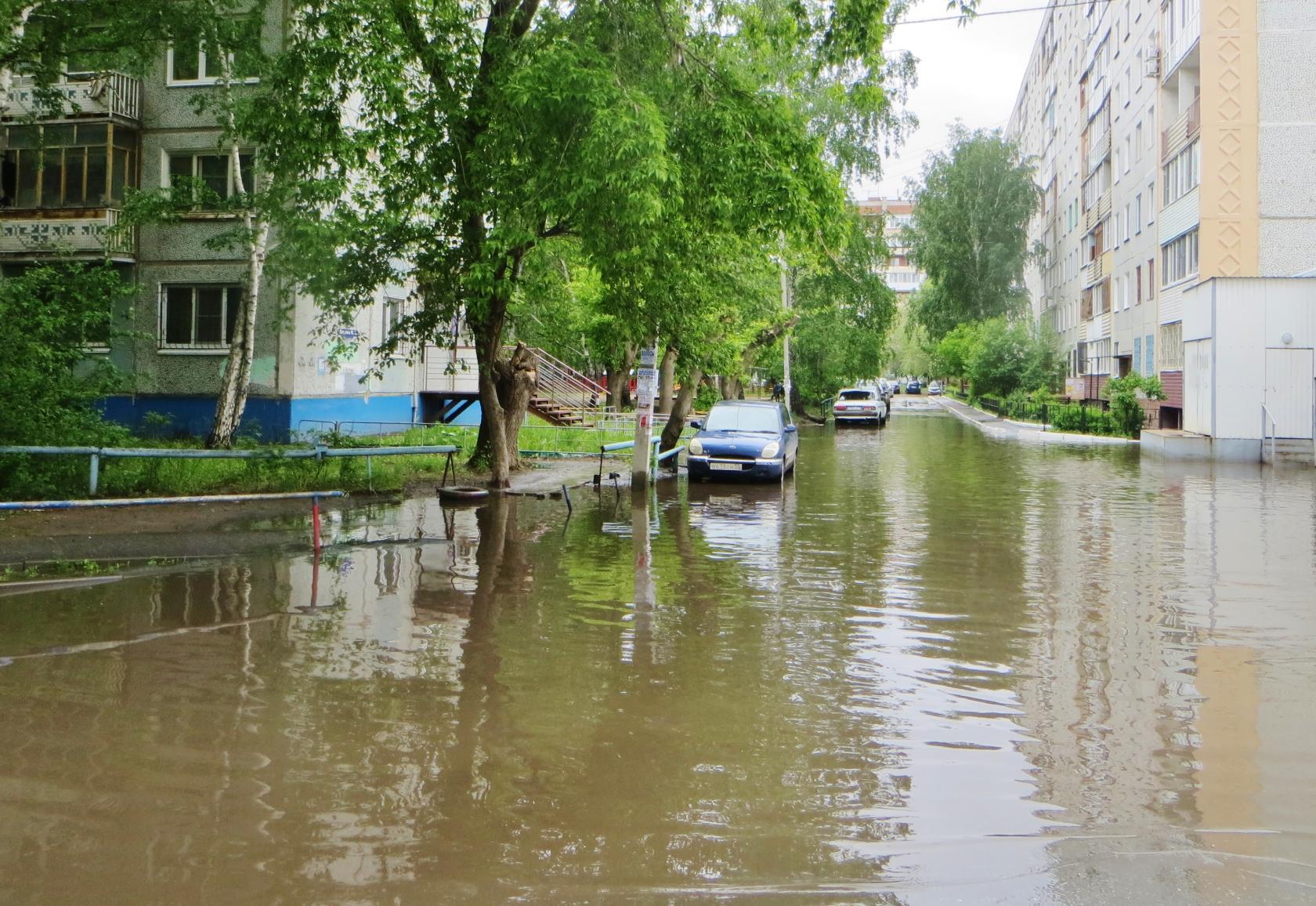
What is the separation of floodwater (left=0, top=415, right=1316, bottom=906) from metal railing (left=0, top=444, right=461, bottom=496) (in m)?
3.58

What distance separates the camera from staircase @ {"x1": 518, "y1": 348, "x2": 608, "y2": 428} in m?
35.4

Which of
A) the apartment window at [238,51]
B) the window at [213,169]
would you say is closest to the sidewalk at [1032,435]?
the window at [213,169]

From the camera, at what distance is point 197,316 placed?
2767 cm

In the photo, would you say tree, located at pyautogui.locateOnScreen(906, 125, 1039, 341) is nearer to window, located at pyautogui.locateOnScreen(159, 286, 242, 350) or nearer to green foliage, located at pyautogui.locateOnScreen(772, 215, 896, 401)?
green foliage, located at pyautogui.locateOnScreen(772, 215, 896, 401)

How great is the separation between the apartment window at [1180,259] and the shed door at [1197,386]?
5258mm

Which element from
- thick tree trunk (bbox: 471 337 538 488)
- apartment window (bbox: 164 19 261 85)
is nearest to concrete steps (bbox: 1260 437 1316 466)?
thick tree trunk (bbox: 471 337 538 488)

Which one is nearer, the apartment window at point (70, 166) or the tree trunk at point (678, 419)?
the tree trunk at point (678, 419)

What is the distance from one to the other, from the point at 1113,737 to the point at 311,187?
15.7 meters

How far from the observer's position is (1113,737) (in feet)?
20.7

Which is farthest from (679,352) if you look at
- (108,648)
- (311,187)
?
(108,648)

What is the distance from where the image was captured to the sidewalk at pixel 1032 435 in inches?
1487

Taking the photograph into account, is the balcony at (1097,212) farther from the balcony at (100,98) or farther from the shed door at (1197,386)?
the balcony at (100,98)

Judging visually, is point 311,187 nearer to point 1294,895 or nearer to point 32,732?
point 32,732

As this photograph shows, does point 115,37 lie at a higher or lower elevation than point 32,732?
higher
